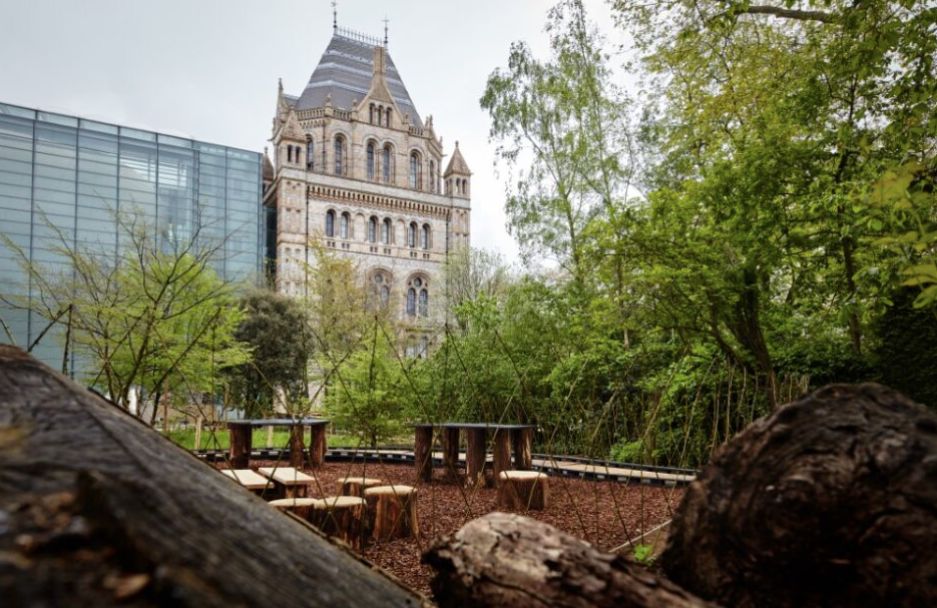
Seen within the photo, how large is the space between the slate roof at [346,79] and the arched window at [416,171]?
9.62ft

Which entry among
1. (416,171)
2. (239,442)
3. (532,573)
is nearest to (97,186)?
(416,171)

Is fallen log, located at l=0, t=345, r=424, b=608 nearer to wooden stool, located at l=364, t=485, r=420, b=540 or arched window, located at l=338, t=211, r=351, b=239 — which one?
wooden stool, located at l=364, t=485, r=420, b=540

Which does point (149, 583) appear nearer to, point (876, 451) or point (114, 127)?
point (876, 451)

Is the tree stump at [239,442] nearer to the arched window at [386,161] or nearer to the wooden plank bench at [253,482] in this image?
the wooden plank bench at [253,482]

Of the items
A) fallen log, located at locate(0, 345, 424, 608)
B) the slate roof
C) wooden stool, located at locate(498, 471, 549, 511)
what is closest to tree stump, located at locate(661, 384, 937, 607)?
fallen log, located at locate(0, 345, 424, 608)

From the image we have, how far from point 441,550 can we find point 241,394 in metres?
22.6

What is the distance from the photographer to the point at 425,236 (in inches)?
1850

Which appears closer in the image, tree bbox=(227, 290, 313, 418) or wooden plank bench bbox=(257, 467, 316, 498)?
wooden plank bench bbox=(257, 467, 316, 498)

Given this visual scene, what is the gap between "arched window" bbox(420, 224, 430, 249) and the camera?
4666 cm

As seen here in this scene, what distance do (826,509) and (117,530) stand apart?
1.55 m

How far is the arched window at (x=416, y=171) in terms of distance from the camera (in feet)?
159

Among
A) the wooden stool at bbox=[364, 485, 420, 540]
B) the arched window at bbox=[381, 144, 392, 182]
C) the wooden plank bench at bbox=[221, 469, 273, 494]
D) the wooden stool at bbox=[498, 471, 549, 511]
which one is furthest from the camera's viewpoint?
the arched window at bbox=[381, 144, 392, 182]

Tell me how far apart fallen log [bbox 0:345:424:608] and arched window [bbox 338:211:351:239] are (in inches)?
1705

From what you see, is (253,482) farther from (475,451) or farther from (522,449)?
(522,449)
